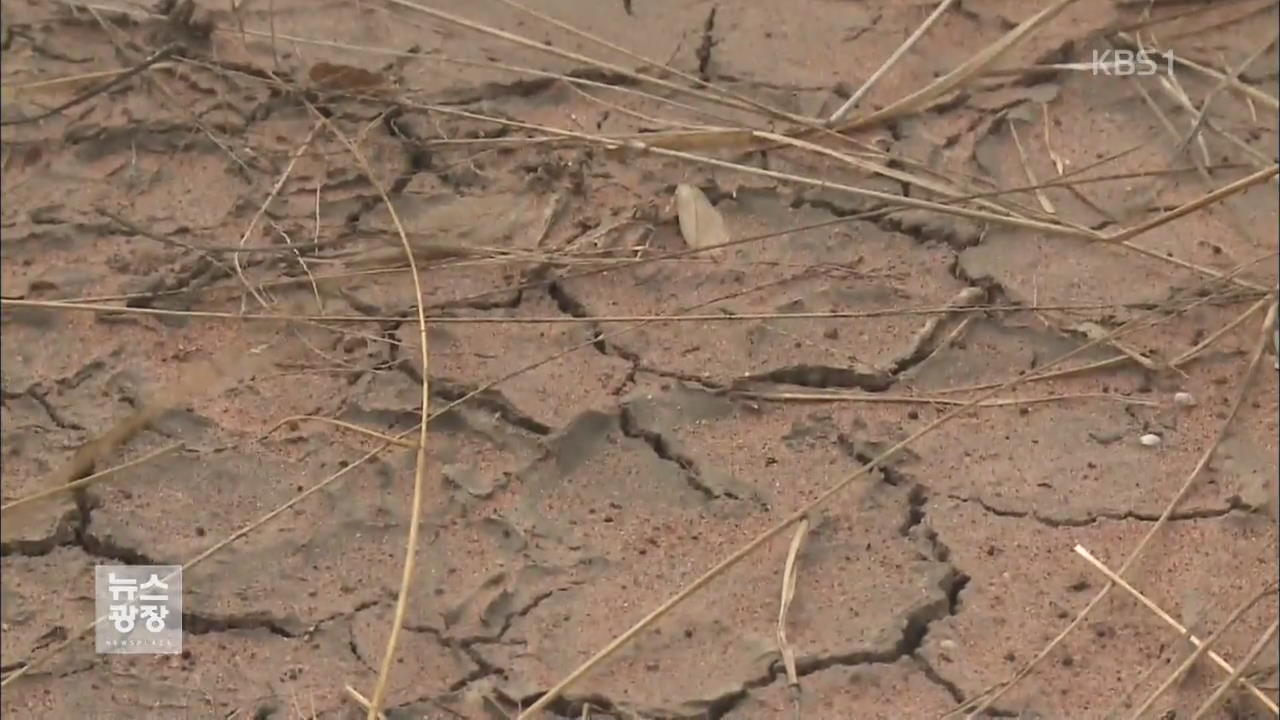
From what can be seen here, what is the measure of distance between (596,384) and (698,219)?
0.35 m

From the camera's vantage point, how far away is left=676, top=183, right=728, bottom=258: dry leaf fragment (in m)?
2.10

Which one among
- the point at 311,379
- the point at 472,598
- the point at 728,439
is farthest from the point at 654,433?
the point at 311,379

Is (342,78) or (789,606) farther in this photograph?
(342,78)

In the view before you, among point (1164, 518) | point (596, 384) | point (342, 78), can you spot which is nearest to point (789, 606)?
point (596, 384)

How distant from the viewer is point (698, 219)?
6.92ft

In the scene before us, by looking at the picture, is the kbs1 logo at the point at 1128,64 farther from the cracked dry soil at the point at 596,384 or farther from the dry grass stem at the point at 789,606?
the dry grass stem at the point at 789,606

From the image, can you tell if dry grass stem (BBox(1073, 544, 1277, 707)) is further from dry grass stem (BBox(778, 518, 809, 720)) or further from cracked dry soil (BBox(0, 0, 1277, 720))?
dry grass stem (BBox(778, 518, 809, 720))

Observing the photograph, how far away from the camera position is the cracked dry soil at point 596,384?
69.9 inches

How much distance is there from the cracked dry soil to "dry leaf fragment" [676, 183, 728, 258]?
0.09ft

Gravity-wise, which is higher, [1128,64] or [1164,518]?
[1128,64]

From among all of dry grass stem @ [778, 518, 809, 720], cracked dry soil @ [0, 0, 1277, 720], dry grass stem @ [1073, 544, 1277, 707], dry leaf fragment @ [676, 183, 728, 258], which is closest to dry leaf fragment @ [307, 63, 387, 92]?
cracked dry soil @ [0, 0, 1277, 720]

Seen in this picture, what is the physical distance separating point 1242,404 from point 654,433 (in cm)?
92

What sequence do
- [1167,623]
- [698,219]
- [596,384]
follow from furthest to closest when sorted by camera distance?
[698,219], [596,384], [1167,623]

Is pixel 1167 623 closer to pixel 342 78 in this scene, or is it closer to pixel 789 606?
pixel 789 606
